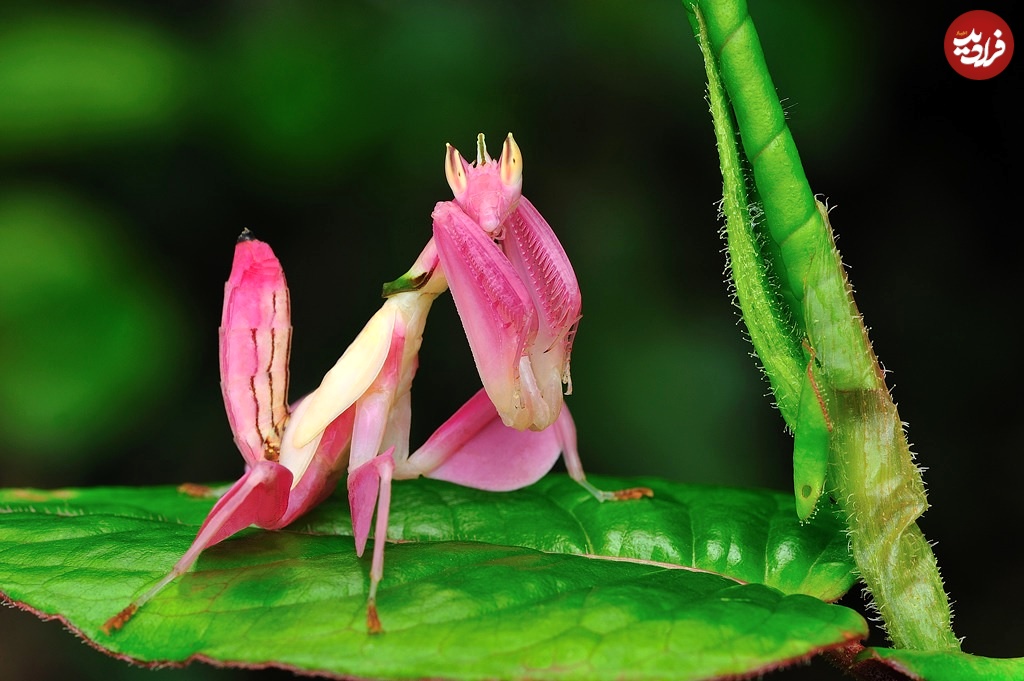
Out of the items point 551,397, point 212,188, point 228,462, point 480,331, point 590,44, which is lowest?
point 228,462

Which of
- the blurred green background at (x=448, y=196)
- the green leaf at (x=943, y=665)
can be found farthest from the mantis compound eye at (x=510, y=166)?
the blurred green background at (x=448, y=196)

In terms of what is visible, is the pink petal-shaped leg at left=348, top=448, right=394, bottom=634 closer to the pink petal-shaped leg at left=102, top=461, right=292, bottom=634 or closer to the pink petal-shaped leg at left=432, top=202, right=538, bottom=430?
the pink petal-shaped leg at left=102, top=461, right=292, bottom=634

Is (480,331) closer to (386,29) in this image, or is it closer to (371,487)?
(371,487)

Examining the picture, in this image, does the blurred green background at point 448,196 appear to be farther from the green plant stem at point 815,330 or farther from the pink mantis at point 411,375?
the green plant stem at point 815,330

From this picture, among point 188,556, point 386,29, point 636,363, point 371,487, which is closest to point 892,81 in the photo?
point 636,363

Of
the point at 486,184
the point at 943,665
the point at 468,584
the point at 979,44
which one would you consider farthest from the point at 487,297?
the point at 979,44

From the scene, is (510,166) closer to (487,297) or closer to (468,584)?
(487,297)

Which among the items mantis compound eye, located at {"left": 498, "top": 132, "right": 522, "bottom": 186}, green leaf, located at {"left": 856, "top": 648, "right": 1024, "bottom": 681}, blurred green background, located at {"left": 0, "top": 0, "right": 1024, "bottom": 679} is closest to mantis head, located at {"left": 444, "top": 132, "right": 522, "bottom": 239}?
mantis compound eye, located at {"left": 498, "top": 132, "right": 522, "bottom": 186}
